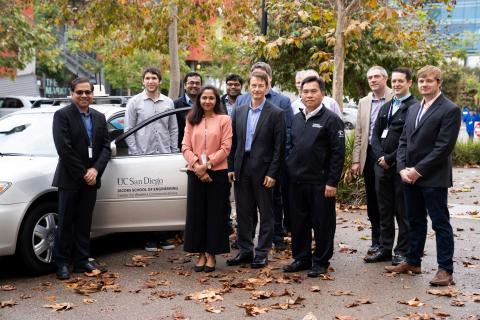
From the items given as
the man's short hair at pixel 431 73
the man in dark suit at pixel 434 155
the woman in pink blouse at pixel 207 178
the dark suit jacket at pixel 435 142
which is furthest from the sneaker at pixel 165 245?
the man's short hair at pixel 431 73

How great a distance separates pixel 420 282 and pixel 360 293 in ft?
2.39

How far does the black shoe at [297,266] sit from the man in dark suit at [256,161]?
12.0 inches

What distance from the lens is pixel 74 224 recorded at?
692cm

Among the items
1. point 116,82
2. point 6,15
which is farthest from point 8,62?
point 116,82

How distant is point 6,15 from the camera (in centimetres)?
2316

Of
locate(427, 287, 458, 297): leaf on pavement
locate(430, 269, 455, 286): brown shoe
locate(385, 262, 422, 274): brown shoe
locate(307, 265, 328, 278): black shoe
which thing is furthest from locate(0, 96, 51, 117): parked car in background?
locate(427, 287, 458, 297): leaf on pavement

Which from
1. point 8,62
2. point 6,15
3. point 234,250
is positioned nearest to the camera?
point 234,250

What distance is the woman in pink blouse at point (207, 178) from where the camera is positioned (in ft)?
22.6

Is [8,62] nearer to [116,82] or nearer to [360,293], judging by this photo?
[116,82]

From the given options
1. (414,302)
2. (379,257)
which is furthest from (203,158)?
(414,302)

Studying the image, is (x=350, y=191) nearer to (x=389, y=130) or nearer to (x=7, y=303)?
(x=389, y=130)

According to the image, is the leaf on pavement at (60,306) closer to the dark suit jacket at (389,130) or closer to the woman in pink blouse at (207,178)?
the woman in pink blouse at (207,178)

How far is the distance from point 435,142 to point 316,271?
5.74 feet

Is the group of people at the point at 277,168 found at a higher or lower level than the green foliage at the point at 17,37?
lower
